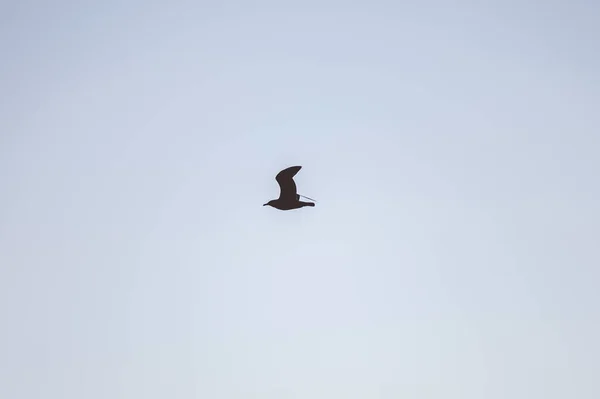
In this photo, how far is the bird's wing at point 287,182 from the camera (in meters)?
50.2

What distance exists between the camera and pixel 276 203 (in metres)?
52.2

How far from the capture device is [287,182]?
167ft

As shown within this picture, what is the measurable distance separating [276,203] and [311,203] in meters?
2.38

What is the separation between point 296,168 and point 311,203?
2583 mm

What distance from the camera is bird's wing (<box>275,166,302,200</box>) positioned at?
5016cm

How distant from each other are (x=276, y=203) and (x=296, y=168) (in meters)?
3.30

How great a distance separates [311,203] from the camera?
51156mm
